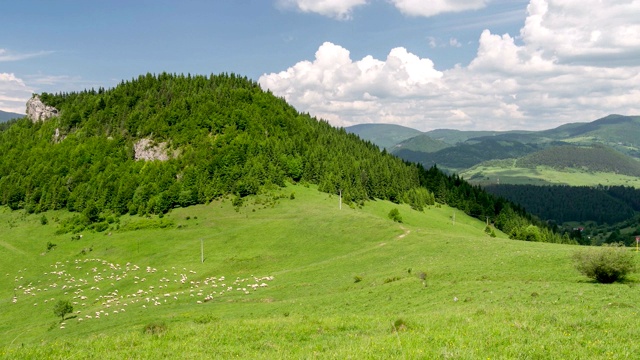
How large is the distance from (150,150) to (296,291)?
152793mm

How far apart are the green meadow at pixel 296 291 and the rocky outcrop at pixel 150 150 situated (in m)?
40.7

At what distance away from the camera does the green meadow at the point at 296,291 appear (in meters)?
18.1

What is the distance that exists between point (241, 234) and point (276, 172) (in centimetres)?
5619

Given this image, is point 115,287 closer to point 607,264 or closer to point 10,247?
point 10,247

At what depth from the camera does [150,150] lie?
611 feet

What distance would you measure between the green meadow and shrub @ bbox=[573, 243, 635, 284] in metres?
1.32

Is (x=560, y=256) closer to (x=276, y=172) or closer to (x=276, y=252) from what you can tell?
(x=276, y=252)

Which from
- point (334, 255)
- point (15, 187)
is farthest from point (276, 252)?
point (15, 187)

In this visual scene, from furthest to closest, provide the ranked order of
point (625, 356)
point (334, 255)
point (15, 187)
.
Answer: point (15, 187) → point (334, 255) → point (625, 356)

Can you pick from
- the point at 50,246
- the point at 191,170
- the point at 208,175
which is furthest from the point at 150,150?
the point at 50,246

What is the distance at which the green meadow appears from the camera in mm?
18094

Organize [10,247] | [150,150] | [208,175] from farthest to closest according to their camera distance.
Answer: [150,150] < [208,175] < [10,247]

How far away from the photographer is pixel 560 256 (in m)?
47.8

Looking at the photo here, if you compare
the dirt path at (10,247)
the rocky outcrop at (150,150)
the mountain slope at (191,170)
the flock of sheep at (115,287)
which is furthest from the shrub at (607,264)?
the rocky outcrop at (150,150)
